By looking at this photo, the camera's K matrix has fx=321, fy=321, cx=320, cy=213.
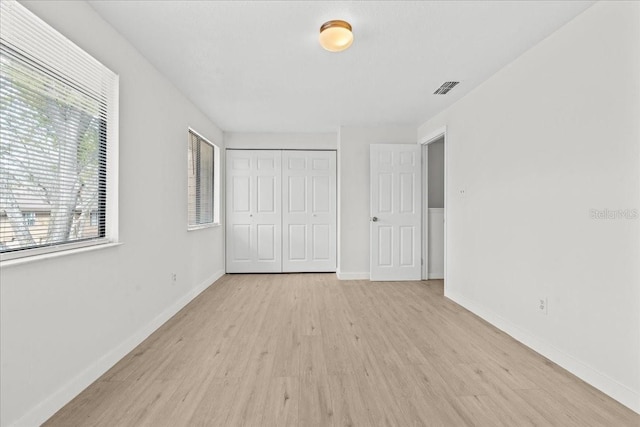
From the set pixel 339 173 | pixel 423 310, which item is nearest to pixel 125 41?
pixel 339 173

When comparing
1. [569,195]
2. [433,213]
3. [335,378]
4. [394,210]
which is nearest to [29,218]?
[335,378]

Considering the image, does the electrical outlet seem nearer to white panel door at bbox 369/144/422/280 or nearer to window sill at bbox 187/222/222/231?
white panel door at bbox 369/144/422/280

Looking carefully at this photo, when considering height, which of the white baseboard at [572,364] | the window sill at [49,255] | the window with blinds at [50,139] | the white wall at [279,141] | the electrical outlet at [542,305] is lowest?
the white baseboard at [572,364]

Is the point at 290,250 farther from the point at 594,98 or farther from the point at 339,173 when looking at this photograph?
the point at 594,98

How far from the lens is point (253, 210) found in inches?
213

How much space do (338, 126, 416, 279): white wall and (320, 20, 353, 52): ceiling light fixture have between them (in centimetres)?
275

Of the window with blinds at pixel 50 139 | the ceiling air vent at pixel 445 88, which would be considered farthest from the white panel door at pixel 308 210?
the window with blinds at pixel 50 139

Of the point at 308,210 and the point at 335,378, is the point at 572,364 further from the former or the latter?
the point at 308,210

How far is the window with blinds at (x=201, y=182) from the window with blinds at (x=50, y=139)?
1.68 meters

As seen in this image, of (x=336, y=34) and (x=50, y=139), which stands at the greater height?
(x=336, y=34)

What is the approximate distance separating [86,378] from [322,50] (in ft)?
9.21

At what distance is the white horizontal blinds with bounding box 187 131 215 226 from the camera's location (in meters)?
4.09

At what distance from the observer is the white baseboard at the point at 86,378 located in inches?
62.7

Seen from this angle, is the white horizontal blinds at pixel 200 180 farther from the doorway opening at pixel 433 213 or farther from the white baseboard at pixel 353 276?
the doorway opening at pixel 433 213
